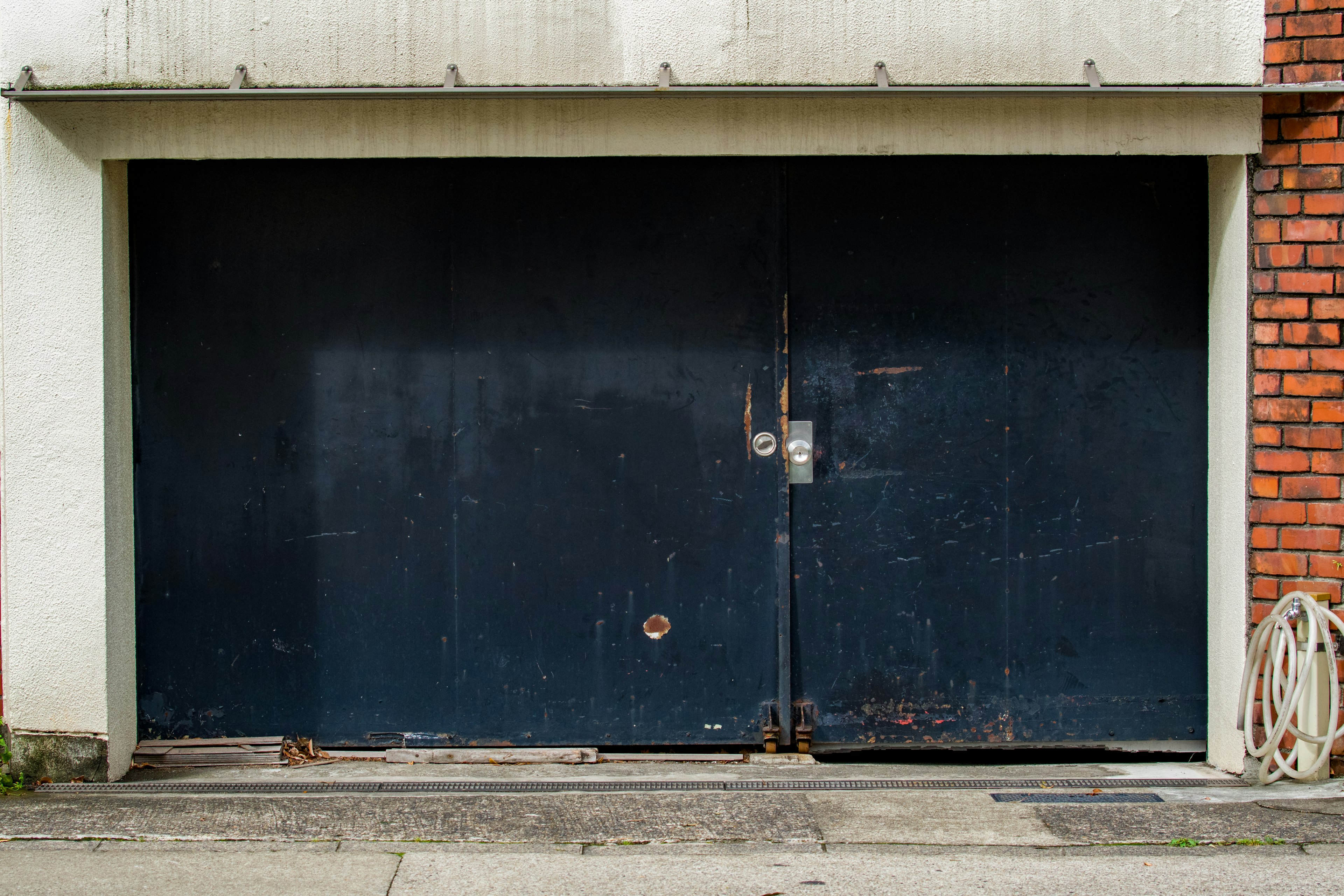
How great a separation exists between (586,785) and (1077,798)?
1862 millimetres

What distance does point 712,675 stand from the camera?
4.69 meters

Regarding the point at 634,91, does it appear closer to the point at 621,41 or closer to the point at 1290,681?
the point at 621,41

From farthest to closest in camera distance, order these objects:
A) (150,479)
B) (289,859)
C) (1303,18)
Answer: (150,479) → (1303,18) → (289,859)

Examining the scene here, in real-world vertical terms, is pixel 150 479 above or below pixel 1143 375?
below

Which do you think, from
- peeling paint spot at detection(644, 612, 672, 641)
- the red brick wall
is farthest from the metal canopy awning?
peeling paint spot at detection(644, 612, 672, 641)

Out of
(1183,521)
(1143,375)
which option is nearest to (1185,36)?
(1143,375)

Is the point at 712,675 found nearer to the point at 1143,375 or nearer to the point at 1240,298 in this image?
the point at 1143,375

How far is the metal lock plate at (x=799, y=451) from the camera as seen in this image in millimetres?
4633

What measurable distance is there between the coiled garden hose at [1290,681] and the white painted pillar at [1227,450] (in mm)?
124

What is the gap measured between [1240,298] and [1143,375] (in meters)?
0.48

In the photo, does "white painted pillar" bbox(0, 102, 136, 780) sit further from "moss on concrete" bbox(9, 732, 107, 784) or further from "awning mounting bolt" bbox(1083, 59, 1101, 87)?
"awning mounting bolt" bbox(1083, 59, 1101, 87)

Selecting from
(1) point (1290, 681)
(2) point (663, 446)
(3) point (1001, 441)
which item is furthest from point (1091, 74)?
(1) point (1290, 681)

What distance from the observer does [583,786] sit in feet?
14.4

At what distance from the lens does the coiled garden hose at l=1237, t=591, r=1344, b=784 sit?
4078 mm
